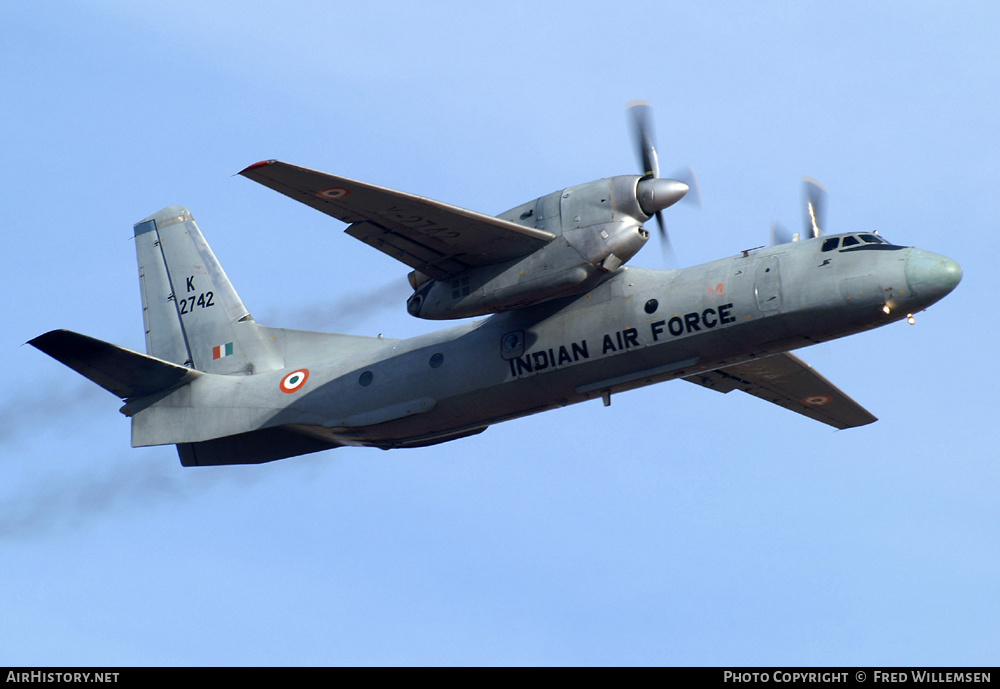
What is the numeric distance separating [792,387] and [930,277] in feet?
24.2

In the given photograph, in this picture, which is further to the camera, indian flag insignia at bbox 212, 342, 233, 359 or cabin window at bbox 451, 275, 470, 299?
indian flag insignia at bbox 212, 342, 233, 359

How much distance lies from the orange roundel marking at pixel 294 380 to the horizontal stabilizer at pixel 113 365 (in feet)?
8.31

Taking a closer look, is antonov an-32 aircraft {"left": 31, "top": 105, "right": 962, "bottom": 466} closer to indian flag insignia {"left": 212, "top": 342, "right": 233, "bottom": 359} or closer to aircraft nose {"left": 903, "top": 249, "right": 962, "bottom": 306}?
aircraft nose {"left": 903, "top": 249, "right": 962, "bottom": 306}

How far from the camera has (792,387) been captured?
28953 mm

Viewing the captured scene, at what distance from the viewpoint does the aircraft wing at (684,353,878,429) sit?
28.0m

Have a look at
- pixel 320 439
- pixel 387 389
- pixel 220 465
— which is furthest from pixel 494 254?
pixel 220 465

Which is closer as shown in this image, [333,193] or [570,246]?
[333,193]

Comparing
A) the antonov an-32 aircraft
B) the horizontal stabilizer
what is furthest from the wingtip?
the horizontal stabilizer

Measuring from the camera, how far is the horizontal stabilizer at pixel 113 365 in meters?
26.1

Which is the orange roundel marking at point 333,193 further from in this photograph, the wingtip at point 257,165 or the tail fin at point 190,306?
the tail fin at point 190,306

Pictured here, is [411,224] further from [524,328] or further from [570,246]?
[524,328]

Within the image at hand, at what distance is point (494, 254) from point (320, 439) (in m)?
6.62

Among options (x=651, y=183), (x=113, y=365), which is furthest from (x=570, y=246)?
(x=113, y=365)
